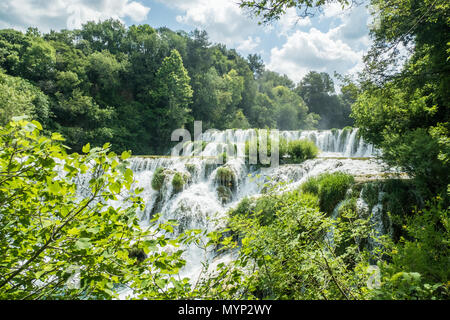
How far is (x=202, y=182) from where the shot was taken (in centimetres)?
1083

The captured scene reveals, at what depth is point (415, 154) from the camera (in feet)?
15.5

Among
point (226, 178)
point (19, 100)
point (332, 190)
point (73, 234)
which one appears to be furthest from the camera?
point (19, 100)

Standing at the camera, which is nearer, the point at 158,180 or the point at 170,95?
the point at 158,180

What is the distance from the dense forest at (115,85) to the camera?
18.8 metres

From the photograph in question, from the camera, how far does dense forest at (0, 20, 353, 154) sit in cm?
1878

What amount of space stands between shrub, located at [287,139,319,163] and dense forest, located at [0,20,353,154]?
53.5 feet

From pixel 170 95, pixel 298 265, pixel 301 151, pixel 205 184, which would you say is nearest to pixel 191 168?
pixel 205 184

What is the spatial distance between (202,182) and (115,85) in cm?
1950

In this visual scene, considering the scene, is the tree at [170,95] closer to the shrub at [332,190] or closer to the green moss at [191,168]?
the green moss at [191,168]

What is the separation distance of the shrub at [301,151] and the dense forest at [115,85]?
16296mm

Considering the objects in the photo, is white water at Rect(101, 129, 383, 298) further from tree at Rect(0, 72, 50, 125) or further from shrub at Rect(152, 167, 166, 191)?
tree at Rect(0, 72, 50, 125)

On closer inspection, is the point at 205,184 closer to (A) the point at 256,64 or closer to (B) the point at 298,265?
(B) the point at 298,265

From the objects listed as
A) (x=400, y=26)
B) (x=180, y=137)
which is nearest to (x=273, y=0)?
(x=400, y=26)

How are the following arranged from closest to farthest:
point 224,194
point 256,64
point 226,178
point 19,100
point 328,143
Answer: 1. point 224,194
2. point 226,178
3. point 19,100
4. point 328,143
5. point 256,64
